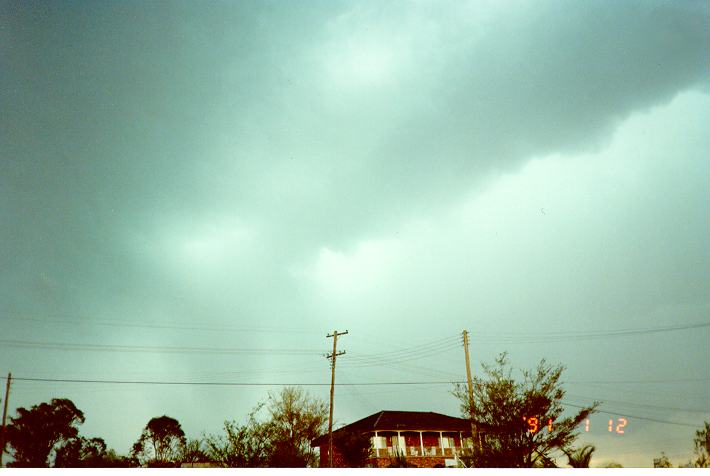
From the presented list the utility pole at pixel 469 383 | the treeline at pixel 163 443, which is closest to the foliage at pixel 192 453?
the treeline at pixel 163 443

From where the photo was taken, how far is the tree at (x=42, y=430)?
3347 centimetres

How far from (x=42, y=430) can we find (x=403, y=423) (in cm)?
3548

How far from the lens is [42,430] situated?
123ft

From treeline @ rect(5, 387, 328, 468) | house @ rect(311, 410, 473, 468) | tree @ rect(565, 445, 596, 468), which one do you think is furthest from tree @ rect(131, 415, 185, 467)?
tree @ rect(565, 445, 596, 468)

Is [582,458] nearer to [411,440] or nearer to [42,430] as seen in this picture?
[411,440]

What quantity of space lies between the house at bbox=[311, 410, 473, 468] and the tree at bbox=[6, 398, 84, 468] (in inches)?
992

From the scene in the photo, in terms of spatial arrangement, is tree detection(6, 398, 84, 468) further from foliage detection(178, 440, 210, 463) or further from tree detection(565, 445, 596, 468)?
tree detection(565, 445, 596, 468)

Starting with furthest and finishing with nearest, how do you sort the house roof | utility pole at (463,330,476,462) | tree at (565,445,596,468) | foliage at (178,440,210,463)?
1. the house roof
2. foliage at (178,440,210,463)
3. utility pole at (463,330,476,462)
4. tree at (565,445,596,468)

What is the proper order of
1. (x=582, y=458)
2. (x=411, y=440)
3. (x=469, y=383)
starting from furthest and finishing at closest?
(x=411, y=440)
(x=469, y=383)
(x=582, y=458)

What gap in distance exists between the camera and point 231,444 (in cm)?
2152

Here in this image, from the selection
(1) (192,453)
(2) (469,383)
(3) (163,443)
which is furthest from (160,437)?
(2) (469,383)

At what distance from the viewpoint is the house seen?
152 feet

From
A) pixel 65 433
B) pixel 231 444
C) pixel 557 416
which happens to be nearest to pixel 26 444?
pixel 65 433
